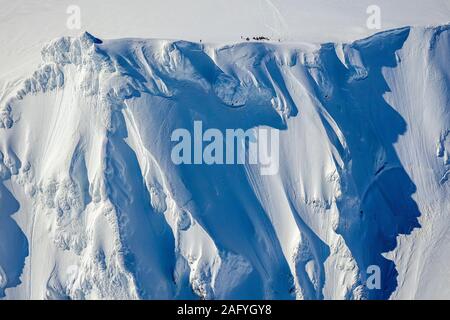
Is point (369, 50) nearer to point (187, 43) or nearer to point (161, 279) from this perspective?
point (187, 43)

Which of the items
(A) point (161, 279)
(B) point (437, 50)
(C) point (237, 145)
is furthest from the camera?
(B) point (437, 50)

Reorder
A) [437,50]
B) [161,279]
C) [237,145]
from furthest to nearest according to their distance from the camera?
[437,50] < [237,145] < [161,279]

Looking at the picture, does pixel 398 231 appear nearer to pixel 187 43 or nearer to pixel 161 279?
pixel 161 279

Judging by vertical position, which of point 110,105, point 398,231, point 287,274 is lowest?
point 287,274

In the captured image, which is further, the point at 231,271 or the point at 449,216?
the point at 449,216

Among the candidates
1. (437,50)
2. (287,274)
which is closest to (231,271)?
(287,274)

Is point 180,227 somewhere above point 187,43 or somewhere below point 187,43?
below

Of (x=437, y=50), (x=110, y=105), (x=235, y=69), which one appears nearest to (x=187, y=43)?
(x=235, y=69)
